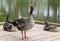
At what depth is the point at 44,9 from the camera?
4125 mm

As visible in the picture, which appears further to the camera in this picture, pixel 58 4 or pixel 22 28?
pixel 58 4

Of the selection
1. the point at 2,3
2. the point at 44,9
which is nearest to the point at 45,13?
the point at 44,9

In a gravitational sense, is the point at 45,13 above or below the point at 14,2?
below

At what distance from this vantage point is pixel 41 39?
229 cm

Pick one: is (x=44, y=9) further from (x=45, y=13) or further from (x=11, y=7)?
(x=11, y=7)

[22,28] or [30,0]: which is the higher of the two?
[30,0]

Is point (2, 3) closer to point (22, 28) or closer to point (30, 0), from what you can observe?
point (30, 0)

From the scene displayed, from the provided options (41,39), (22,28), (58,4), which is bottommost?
(41,39)

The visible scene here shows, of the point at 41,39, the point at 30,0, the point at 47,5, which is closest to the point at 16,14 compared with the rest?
the point at 30,0

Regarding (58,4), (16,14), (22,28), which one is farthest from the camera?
(16,14)

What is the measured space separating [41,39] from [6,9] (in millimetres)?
2291

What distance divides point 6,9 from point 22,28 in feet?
7.43

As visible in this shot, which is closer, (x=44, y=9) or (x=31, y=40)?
(x=31, y=40)

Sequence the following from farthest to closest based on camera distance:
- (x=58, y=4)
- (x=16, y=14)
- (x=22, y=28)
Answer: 1. (x=16, y=14)
2. (x=58, y=4)
3. (x=22, y=28)
